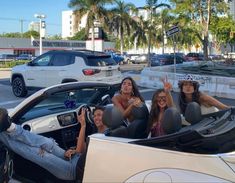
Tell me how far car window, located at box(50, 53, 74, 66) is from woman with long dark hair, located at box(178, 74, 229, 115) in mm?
9573

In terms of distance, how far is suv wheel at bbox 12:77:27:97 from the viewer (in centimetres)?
1509

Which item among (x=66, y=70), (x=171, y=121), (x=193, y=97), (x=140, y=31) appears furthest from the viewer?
(x=140, y=31)

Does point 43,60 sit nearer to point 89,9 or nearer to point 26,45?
point 89,9

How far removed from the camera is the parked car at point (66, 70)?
1387 cm

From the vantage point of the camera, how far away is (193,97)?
15.4 feet

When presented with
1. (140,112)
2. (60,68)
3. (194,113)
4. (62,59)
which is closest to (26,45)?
(62,59)

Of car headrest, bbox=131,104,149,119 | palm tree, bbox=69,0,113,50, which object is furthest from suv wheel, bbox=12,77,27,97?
palm tree, bbox=69,0,113,50

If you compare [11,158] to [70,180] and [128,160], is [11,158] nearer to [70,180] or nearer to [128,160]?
[70,180]

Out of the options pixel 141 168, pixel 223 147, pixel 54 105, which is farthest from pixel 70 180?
pixel 54 105

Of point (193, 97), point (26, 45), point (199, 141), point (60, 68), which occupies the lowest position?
point (199, 141)

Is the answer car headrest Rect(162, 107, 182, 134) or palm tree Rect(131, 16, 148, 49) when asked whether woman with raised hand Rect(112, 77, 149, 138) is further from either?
palm tree Rect(131, 16, 148, 49)

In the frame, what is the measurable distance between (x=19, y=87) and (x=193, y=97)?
37.4ft

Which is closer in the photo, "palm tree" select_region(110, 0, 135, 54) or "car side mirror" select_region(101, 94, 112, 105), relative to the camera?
"car side mirror" select_region(101, 94, 112, 105)

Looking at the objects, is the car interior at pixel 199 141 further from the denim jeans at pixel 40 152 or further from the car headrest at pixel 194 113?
the denim jeans at pixel 40 152
